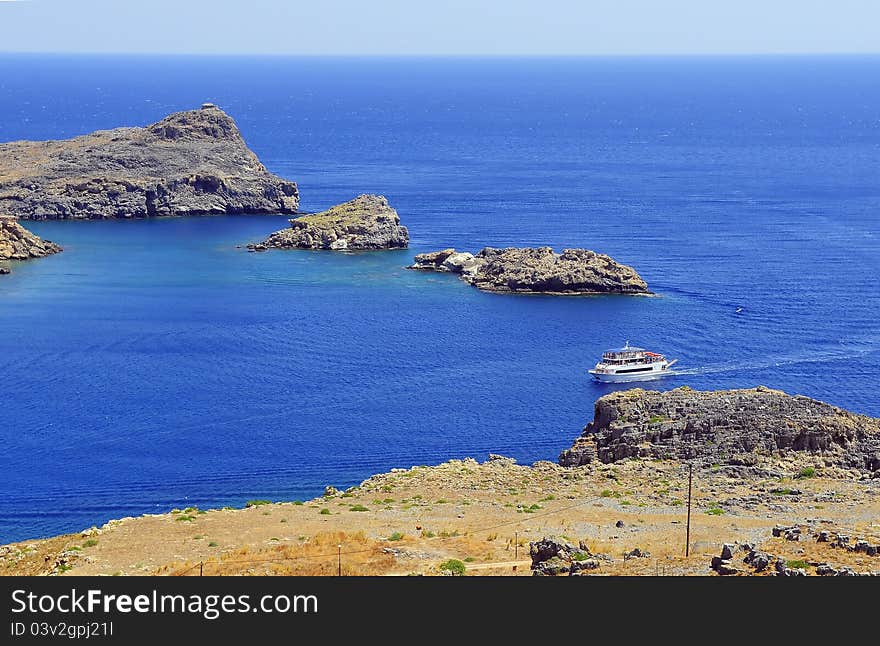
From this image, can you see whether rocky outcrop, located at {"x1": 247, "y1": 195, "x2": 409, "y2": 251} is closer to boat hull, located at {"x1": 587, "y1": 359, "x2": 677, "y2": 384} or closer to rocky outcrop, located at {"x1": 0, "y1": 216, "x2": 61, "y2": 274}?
rocky outcrop, located at {"x1": 0, "y1": 216, "x2": 61, "y2": 274}

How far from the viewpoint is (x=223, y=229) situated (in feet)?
530

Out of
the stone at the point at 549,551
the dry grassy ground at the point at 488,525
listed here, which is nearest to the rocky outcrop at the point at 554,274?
the dry grassy ground at the point at 488,525

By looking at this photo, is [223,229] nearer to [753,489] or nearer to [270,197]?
[270,197]

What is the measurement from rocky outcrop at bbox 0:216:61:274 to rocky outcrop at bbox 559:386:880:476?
88819 millimetres

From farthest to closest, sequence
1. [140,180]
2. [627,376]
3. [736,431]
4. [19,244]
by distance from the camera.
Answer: [140,180], [19,244], [627,376], [736,431]

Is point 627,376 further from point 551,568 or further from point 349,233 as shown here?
point 349,233

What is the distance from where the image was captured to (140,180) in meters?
171

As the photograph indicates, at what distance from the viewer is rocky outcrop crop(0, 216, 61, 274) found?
138500 mm

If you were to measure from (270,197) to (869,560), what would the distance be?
13490 cm

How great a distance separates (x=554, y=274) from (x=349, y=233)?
30.1m

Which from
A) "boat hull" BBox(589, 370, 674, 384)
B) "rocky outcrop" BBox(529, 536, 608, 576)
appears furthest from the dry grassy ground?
"boat hull" BBox(589, 370, 674, 384)

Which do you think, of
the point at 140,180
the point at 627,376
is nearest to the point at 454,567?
the point at 627,376

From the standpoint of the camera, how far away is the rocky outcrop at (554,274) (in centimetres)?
12256
